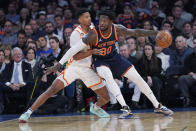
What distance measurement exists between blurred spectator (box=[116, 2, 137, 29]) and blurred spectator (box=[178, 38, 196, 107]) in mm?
2231

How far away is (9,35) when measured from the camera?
10.8m

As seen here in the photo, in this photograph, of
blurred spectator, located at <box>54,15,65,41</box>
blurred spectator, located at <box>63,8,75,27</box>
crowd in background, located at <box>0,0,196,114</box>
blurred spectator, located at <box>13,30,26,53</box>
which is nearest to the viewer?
crowd in background, located at <box>0,0,196,114</box>

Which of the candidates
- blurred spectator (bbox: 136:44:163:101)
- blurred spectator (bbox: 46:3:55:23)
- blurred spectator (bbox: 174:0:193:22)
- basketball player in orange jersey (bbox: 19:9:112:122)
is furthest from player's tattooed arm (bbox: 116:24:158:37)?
blurred spectator (bbox: 46:3:55:23)

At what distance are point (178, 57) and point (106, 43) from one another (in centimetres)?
324

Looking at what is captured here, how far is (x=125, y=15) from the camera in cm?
1064

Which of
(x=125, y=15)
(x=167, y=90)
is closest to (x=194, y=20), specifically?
(x=125, y=15)

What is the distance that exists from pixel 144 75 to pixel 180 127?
11.8 feet

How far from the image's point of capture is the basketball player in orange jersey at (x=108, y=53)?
244 inches

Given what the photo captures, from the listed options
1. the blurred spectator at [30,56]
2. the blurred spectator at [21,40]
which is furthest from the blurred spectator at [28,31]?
the blurred spectator at [30,56]

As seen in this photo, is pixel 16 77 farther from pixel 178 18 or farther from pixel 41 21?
pixel 178 18

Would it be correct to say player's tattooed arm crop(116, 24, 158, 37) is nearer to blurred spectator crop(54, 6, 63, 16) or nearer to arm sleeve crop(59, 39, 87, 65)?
arm sleeve crop(59, 39, 87, 65)

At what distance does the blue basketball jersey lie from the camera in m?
6.25

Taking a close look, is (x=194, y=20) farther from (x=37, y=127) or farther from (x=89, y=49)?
(x=37, y=127)

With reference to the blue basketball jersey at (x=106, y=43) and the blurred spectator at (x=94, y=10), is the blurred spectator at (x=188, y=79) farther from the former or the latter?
the blurred spectator at (x=94, y=10)
